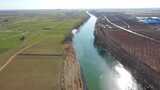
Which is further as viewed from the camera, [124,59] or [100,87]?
[124,59]

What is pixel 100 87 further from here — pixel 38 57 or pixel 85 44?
pixel 85 44

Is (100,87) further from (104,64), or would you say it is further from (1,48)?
(1,48)

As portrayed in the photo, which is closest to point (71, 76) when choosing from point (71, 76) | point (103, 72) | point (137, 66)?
point (71, 76)

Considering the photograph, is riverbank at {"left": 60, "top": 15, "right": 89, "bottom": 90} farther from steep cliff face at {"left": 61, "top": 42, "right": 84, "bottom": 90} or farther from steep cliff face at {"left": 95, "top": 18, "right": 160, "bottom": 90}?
steep cliff face at {"left": 95, "top": 18, "right": 160, "bottom": 90}

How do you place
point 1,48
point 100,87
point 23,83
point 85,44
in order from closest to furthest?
point 23,83 < point 100,87 < point 1,48 < point 85,44

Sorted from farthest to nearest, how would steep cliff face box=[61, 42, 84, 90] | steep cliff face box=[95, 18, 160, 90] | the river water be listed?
the river water → steep cliff face box=[95, 18, 160, 90] → steep cliff face box=[61, 42, 84, 90]

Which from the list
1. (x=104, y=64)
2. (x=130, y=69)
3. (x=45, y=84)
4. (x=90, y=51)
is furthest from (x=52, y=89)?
(x=90, y=51)

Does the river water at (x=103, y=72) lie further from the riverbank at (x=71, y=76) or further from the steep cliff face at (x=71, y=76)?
the steep cliff face at (x=71, y=76)

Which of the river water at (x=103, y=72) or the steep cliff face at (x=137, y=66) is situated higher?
the steep cliff face at (x=137, y=66)

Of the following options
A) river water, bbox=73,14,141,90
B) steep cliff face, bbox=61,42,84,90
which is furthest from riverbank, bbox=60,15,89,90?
river water, bbox=73,14,141,90

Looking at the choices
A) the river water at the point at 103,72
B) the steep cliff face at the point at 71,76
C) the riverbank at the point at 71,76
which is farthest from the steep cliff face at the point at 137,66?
the steep cliff face at the point at 71,76

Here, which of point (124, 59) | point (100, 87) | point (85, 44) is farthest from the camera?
point (85, 44)
